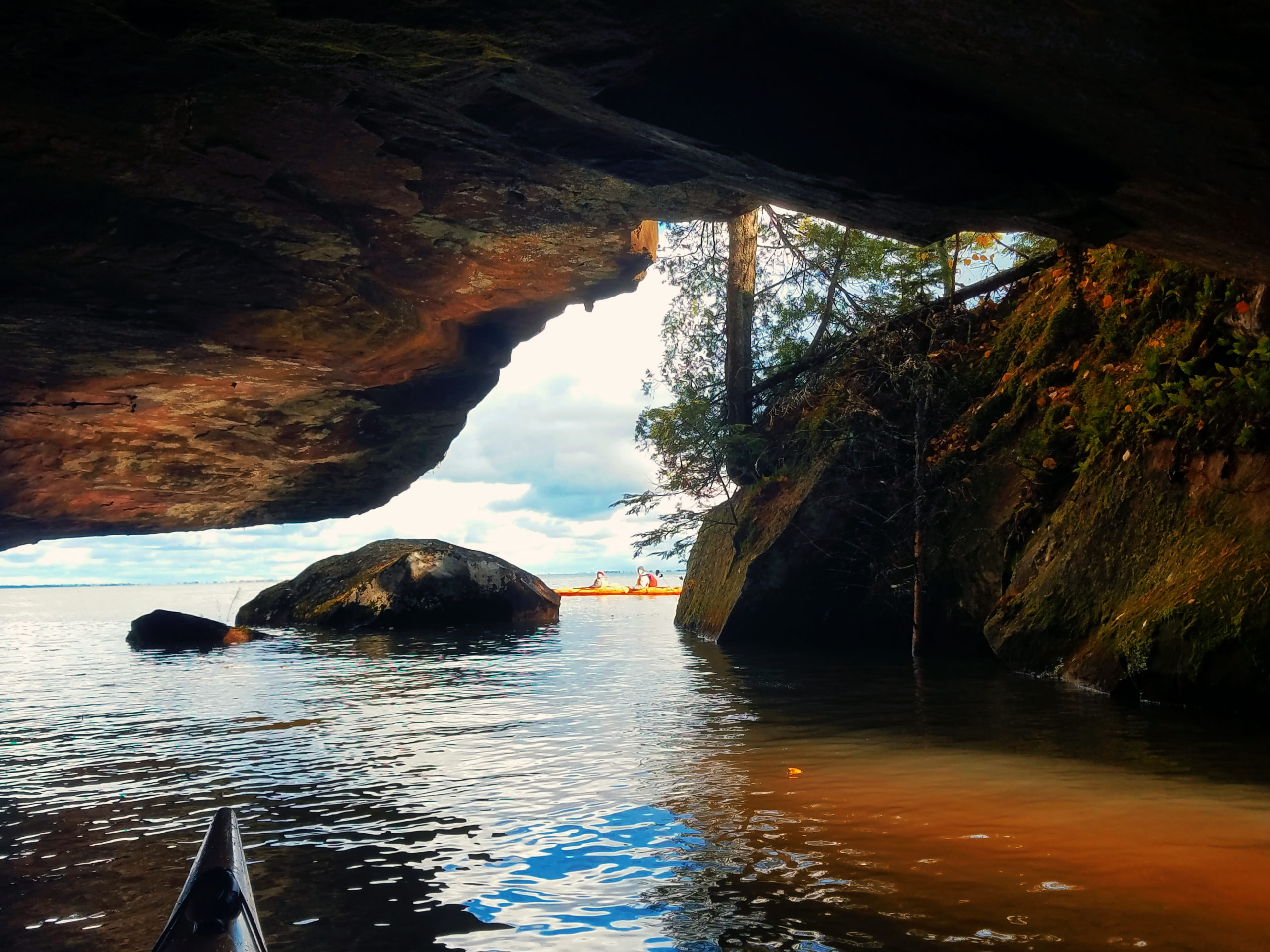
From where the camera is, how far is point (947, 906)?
159 inches

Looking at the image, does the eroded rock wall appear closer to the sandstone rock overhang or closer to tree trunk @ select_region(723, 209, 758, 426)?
tree trunk @ select_region(723, 209, 758, 426)

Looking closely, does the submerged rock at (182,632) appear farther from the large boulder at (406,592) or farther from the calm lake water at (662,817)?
the calm lake water at (662,817)

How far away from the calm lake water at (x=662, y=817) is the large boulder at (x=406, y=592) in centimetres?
1131

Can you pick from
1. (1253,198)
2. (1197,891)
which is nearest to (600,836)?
(1197,891)

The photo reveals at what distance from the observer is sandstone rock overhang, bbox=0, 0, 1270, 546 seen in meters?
4.71

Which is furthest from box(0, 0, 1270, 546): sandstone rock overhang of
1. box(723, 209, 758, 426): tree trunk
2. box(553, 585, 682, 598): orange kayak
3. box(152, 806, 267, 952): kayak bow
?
box(553, 585, 682, 598): orange kayak

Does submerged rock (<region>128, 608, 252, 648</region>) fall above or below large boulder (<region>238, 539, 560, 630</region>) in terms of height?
below

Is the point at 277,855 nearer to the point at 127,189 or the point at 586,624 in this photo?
the point at 127,189

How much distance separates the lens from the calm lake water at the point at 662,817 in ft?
13.0

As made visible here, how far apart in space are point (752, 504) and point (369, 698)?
359 inches

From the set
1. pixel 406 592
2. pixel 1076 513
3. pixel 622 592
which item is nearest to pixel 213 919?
pixel 1076 513

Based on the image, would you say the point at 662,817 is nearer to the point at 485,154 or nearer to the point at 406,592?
the point at 485,154

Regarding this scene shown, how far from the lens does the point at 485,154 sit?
7.52m

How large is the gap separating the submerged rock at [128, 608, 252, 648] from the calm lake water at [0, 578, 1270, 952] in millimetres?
8893
